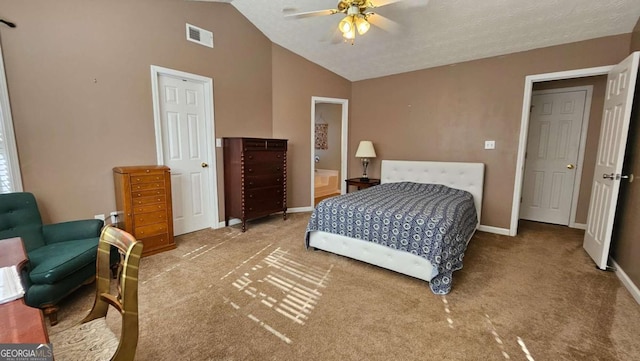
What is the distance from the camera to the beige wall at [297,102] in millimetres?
4559

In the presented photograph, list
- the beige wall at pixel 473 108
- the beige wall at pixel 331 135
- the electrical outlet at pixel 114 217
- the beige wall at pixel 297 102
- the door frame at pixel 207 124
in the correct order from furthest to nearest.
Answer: the beige wall at pixel 331 135
the beige wall at pixel 297 102
the beige wall at pixel 473 108
the door frame at pixel 207 124
the electrical outlet at pixel 114 217

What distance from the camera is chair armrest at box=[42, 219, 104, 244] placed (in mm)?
2328

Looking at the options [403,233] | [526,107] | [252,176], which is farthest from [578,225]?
[252,176]

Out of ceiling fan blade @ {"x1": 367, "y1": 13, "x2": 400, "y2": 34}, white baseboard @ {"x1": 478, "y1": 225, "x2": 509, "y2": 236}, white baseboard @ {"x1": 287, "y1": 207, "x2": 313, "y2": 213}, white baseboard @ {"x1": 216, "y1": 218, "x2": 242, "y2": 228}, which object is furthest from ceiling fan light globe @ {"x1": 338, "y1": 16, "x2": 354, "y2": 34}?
white baseboard @ {"x1": 478, "y1": 225, "x2": 509, "y2": 236}

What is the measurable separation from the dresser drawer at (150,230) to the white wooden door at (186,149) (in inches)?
22.3

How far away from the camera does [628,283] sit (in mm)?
2361

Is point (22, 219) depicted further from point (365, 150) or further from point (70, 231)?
point (365, 150)

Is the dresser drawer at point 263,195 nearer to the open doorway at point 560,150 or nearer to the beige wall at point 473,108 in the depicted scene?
the beige wall at point 473,108

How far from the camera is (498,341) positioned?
175cm

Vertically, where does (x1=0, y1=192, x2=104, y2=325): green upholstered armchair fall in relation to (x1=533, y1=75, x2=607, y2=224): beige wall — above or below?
below

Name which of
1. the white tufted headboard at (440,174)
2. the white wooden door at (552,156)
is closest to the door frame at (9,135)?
the white tufted headboard at (440,174)

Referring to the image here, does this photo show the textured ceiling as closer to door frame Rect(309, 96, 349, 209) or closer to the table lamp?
door frame Rect(309, 96, 349, 209)

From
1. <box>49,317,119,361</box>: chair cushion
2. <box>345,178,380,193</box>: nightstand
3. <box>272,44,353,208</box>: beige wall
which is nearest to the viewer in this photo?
→ <box>49,317,119,361</box>: chair cushion

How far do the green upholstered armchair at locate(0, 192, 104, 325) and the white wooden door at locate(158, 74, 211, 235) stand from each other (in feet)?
4.03
